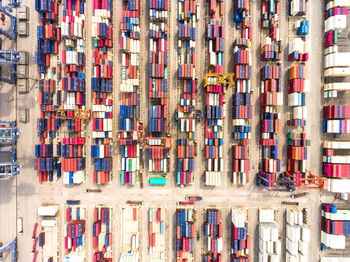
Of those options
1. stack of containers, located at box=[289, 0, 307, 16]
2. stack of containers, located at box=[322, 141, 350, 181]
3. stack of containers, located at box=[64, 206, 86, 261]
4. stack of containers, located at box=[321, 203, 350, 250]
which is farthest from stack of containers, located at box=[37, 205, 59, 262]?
stack of containers, located at box=[289, 0, 307, 16]

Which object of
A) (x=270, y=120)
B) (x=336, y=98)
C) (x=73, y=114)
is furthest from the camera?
(x=336, y=98)

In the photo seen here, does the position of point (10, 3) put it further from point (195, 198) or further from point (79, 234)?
point (195, 198)

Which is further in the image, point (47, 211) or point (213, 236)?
point (213, 236)

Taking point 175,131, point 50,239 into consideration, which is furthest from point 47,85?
point 50,239

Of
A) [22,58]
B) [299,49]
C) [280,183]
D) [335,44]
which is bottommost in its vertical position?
[280,183]

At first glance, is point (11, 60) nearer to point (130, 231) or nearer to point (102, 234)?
point (102, 234)

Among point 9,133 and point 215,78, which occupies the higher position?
point 215,78

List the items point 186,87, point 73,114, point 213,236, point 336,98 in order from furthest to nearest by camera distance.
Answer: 1. point 213,236
2. point 336,98
3. point 186,87
4. point 73,114
